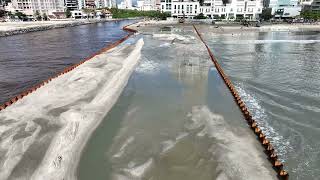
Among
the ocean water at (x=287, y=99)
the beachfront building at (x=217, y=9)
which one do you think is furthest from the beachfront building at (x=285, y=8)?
the ocean water at (x=287, y=99)

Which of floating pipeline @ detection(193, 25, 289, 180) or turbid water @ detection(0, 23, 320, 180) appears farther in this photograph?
turbid water @ detection(0, 23, 320, 180)

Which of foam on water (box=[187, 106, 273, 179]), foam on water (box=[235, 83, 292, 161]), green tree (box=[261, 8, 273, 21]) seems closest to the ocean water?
foam on water (box=[235, 83, 292, 161])

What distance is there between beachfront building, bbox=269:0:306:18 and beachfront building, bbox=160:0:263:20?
29.3ft

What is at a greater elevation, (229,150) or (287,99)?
(287,99)

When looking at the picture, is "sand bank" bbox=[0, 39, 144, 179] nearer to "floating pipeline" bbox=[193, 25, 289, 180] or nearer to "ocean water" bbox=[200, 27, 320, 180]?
"floating pipeline" bbox=[193, 25, 289, 180]

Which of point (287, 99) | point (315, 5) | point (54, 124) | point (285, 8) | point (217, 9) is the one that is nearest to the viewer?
point (54, 124)

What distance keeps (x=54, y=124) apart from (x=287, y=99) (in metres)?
20.4

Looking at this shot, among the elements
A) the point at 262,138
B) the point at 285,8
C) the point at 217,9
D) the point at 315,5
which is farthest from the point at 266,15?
the point at 262,138

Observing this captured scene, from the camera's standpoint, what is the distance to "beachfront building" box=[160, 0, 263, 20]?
18700cm

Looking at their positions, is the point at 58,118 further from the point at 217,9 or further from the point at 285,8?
the point at 285,8

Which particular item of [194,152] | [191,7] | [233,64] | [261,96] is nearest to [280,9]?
[191,7]

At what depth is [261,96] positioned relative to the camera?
2641cm

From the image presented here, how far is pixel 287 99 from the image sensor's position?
2527 centimetres

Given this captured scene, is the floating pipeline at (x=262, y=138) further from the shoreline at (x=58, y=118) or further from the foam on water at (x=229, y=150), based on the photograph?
the shoreline at (x=58, y=118)
